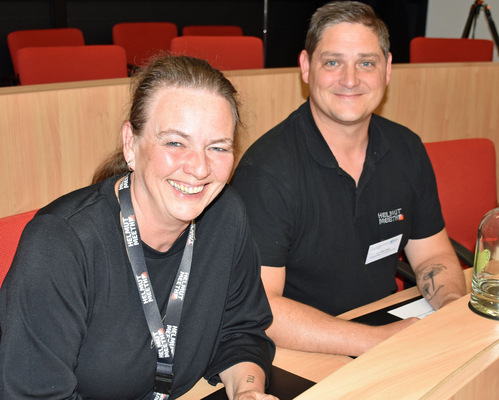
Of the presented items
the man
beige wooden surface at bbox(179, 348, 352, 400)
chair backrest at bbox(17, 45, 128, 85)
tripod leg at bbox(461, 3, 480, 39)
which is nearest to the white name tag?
the man

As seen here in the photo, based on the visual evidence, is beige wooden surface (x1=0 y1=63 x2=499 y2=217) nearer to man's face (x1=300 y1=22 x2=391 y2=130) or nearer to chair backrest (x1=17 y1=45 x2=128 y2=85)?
man's face (x1=300 y1=22 x2=391 y2=130)

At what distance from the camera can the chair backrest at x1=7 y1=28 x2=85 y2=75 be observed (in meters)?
3.91

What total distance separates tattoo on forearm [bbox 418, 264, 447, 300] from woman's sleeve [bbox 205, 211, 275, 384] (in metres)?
0.60

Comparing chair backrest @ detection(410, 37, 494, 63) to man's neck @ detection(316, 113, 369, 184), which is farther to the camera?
chair backrest @ detection(410, 37, 494, 63)

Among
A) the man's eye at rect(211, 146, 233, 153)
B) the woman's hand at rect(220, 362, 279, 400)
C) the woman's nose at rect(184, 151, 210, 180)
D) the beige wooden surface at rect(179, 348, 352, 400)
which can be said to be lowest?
the beige wooden surface at rect(179, 348, 352, 400)

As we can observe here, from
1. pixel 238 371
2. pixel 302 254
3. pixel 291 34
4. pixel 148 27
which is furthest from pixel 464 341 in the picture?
pixel 291 34

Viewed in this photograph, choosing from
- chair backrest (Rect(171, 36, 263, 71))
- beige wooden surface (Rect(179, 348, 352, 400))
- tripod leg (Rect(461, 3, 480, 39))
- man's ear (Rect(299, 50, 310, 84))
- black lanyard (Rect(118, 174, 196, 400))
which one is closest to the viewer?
black lanyard (Rect(118, 174, 196, 400))

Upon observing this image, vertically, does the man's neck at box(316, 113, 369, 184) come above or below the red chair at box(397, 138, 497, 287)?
above

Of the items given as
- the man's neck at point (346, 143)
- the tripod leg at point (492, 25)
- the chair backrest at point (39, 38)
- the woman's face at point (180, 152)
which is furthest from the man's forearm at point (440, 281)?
the tripod leg at point (492, 25)

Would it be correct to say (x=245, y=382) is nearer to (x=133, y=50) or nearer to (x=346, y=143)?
Result: (x=346, y=143)

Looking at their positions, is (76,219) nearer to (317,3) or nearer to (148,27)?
(148,27)

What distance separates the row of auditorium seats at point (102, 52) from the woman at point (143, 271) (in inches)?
48.0

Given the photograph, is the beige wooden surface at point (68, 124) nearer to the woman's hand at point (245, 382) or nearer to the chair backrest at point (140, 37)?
the woman's hand at point (245, 382)

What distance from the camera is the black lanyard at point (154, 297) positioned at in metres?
1.29
